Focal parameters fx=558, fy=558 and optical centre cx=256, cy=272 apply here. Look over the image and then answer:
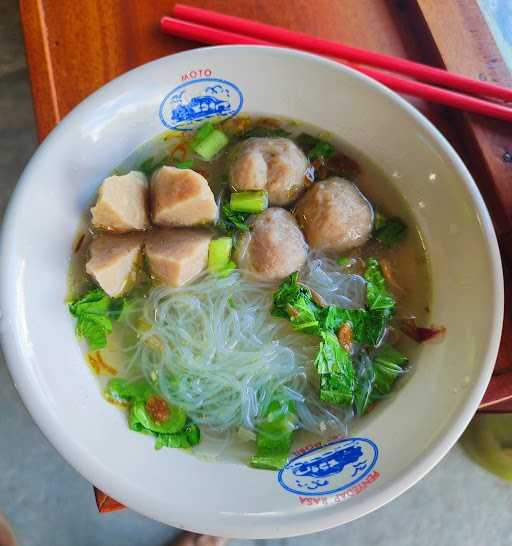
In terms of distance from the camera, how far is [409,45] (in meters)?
1.56

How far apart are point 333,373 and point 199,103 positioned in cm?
75

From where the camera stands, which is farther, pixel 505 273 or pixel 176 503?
pixel 505 273

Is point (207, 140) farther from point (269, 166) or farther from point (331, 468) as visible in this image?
point (331, 468)

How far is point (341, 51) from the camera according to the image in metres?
1.48

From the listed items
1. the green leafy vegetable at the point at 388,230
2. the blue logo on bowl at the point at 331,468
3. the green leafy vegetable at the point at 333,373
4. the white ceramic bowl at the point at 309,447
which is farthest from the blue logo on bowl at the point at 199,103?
the blue logo on bowl at the point at 331,468

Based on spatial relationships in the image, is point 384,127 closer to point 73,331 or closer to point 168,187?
point 168,187

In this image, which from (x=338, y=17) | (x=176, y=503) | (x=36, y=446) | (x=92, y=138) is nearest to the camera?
(x=176, y=503)

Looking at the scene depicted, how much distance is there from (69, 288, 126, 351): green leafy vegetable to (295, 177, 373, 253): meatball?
1.81 feet

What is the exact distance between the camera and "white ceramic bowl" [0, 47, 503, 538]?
1127 millimetres

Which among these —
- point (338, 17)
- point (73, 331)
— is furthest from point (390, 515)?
point (338, 17)

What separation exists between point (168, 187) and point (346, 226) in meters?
0.46

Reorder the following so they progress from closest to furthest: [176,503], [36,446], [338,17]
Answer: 1. [176,503]
2. [338,17]
3. [36,446]

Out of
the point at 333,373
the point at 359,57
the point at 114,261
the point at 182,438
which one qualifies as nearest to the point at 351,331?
the point at 333,373

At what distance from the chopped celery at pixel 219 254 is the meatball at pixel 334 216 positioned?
209 mm
